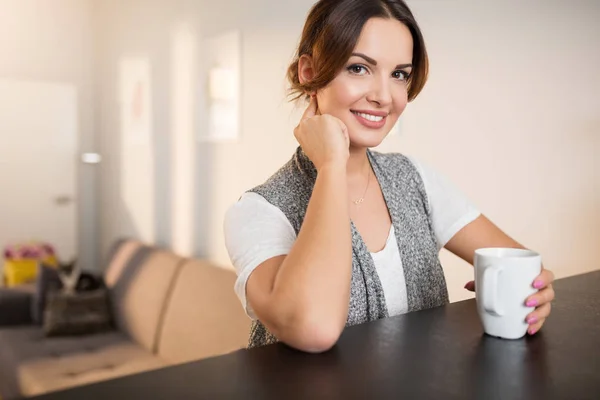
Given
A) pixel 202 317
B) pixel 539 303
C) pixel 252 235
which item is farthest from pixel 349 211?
pixel 202 317

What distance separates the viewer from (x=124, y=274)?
144 inches

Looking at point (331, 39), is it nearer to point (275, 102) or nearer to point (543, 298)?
point (543, 298)

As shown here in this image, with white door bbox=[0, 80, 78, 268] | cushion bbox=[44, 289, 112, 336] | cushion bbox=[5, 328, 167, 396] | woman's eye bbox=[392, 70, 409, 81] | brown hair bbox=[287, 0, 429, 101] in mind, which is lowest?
cushion bbox=[5, 328, 167, 396]

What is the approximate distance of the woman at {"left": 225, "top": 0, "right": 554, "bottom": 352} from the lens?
0.83 metres

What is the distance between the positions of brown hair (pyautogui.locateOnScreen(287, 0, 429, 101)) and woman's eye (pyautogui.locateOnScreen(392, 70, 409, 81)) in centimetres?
6

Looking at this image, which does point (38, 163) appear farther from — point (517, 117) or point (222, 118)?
point (517, 117)

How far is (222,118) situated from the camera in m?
3.18

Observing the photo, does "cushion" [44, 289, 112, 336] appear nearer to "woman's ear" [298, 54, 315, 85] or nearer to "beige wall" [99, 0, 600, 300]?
"beige wall" [99, 0, 600, 300]

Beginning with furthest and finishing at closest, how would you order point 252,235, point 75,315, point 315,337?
1. point 75,315
2. point 252,235
3. point 315,337

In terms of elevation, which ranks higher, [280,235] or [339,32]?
[339,32]

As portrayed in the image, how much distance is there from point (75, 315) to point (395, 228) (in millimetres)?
2698

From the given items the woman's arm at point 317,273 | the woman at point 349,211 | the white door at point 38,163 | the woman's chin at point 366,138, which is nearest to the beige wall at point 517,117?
the woman at point 349,211

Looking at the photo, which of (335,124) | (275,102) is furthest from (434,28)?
(335,124)

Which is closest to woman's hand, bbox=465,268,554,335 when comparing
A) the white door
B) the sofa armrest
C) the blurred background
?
the blurred background
